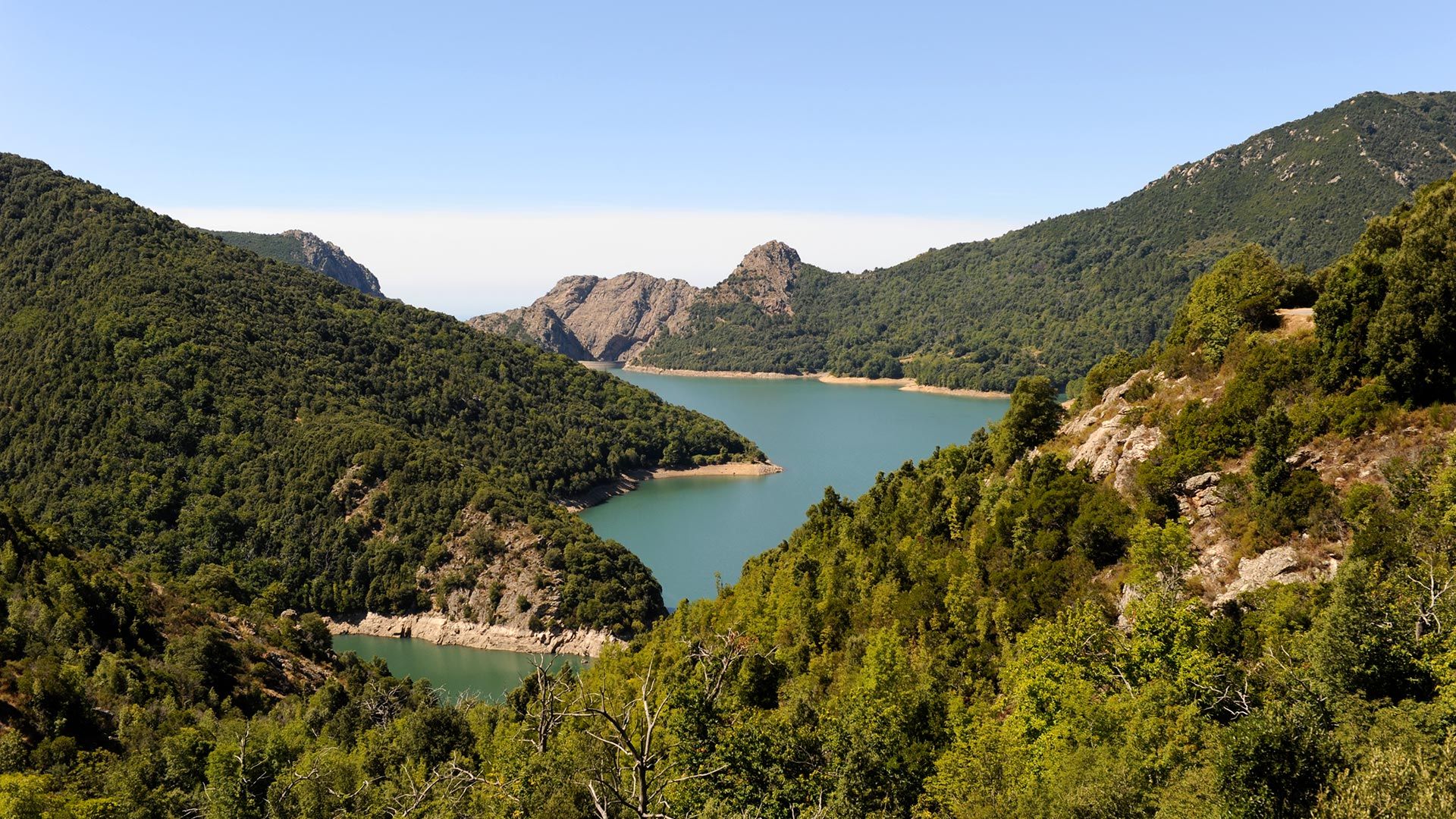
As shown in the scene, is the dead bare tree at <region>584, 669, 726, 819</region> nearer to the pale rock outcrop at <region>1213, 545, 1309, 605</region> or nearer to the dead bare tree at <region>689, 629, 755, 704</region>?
the dead bare tree at <region>689, 629, 755, 704</region>

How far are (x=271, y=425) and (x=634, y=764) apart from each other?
312ft

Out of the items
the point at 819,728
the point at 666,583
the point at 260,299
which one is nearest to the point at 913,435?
the point at 666,583

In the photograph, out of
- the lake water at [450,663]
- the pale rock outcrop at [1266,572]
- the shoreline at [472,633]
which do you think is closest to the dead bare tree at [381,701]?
the lake water at [450,663]

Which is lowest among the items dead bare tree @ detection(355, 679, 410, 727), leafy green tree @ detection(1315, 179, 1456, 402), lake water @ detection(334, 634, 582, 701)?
lake water @ detection(334, 634, 582, 701)

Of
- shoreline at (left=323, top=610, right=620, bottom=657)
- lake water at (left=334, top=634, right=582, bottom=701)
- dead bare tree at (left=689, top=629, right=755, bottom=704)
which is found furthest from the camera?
shoreline at (left=323, top=610, right=620, bottom=657)

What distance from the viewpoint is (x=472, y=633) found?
72.1 metres

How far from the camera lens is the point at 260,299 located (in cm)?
12206

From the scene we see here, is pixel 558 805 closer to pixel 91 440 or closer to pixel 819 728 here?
pixel 819 728

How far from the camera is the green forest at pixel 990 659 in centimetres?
1764

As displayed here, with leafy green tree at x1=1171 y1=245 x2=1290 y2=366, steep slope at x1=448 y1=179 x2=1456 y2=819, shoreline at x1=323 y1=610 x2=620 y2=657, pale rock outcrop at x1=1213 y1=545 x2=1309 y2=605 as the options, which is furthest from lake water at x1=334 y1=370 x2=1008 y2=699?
pale rock outcrop at x1=1213 y1=545 x2=1309 y2=605

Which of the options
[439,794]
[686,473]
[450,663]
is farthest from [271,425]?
[439,794]

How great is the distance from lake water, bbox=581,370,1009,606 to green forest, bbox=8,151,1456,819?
28.1m

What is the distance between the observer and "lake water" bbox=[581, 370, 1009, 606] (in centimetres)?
8888

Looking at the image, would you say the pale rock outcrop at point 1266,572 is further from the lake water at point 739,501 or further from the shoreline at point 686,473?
the shoreline at point 686,473
